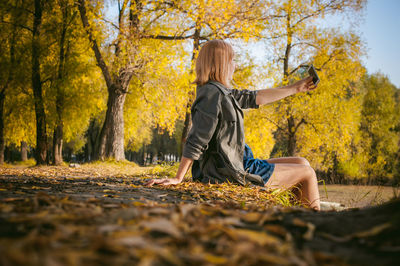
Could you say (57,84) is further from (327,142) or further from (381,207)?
(327,142)

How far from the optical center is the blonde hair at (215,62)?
3.34 meters

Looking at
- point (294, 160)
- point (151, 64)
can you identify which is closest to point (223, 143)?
point (294, 160)

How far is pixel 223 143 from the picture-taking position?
10.5 ft

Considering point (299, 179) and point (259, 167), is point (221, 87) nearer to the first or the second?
point (259, 167)

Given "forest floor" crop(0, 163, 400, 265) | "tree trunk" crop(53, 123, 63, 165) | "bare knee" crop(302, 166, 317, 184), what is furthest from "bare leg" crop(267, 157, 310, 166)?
"tree trunk" crop(53, 123, 63, 165)

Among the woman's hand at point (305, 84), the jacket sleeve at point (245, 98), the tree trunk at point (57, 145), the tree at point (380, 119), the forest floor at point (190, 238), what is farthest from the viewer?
the tree at point (380, 119)

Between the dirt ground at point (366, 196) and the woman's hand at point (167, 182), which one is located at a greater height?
the woman's hand at point (167, 182)

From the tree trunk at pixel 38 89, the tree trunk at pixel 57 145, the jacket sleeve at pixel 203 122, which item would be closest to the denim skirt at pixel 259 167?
the jacket sleeve at pixel 203 122

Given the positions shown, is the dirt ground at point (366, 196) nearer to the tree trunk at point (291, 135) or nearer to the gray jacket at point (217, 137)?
the gray jacket at point (217, 137)

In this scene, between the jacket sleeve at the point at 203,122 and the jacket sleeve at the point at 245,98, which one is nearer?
the jacket sleeve at the point at 203,122

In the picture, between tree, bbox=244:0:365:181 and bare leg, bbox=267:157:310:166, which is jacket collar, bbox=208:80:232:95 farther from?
tree, bbox=244:0:365:181

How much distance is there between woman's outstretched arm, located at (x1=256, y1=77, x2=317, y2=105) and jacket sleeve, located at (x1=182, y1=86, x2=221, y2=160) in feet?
2.74

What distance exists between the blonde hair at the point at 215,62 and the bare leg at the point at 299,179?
1.25 metres

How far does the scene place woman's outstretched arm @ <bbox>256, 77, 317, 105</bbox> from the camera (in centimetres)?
354
